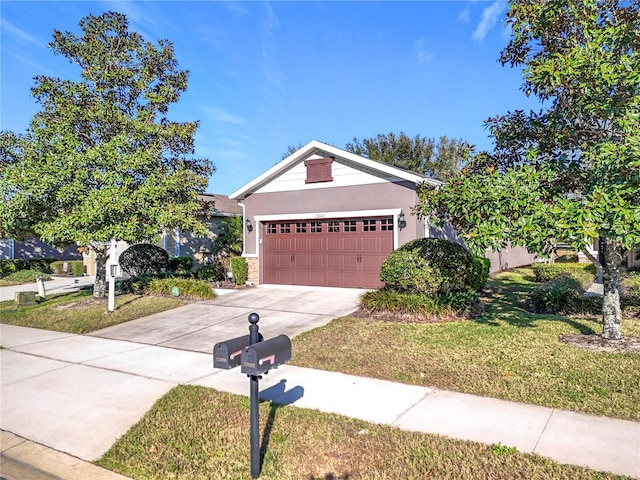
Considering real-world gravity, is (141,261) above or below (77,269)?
above

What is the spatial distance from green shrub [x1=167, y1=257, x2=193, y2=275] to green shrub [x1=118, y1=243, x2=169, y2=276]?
1401 mm

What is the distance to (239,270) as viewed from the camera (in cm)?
1560

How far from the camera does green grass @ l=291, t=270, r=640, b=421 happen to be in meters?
5.20

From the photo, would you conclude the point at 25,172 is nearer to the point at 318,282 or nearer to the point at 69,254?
the point at 318,282

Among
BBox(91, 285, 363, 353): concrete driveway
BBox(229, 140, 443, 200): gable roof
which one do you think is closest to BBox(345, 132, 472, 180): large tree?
BBox(229, 140, 443, 200): gable roof

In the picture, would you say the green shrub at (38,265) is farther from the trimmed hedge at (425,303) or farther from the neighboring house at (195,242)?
the trimmed hedge at (425,303)

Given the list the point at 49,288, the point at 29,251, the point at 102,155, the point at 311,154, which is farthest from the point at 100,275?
A: the point at 29,251

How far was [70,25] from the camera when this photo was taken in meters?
13.3

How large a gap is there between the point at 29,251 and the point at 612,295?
27.7m

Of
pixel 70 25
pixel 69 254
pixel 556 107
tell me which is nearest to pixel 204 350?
pixel 556 107

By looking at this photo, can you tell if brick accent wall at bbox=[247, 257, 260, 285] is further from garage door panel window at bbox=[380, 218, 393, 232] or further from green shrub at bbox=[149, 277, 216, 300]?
garage door panel window at bbox=[380, 218, 393, 232]

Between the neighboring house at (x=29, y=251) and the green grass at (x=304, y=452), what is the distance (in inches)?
892

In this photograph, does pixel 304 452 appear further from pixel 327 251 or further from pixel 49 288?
pixel 49 288

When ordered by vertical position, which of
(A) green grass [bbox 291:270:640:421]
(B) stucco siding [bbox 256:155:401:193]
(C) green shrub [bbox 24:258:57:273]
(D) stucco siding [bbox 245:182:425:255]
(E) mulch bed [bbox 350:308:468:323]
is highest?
(B) stucco siding [bbox 256:155:401:193]
